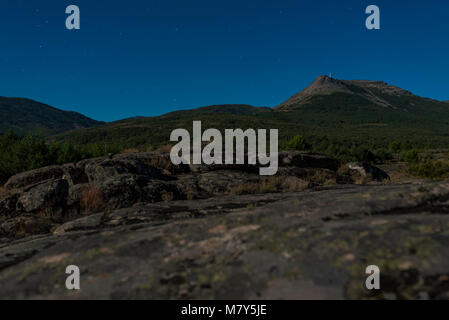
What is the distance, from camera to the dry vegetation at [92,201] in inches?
225

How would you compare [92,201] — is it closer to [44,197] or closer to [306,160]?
[44,197]

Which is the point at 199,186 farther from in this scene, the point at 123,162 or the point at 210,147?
the point at 210,147

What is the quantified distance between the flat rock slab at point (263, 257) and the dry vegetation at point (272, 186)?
3.77 metres

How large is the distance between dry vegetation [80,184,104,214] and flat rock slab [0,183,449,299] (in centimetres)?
267

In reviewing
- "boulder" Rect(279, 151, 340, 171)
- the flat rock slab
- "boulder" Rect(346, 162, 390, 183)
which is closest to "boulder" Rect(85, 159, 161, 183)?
the flat rock slab

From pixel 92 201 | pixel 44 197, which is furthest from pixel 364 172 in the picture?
pixel 44 197

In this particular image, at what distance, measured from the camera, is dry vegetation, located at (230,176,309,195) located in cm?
696

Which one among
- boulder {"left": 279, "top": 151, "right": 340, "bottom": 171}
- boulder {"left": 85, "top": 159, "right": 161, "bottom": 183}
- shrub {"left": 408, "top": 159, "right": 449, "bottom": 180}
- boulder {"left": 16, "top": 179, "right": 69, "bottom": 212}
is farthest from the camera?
shrub {"left": 408, "top": 159, "right": 449, "bottom": 180}

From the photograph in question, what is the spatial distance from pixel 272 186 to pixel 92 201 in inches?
182

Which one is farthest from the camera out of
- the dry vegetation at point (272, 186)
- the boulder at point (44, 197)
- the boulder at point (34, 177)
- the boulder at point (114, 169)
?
the boulder at point (34, 177)

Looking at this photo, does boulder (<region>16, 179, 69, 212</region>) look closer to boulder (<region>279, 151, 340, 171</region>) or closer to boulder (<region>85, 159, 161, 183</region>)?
boulder (<region>85, 159, 161, 183</region>)

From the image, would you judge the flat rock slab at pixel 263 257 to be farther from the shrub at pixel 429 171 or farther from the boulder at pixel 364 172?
the shrub at pixel 429 171

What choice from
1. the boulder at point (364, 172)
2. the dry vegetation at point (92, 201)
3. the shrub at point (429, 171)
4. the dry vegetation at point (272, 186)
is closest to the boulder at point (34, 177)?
the dry vegetation at point (92, 201)
